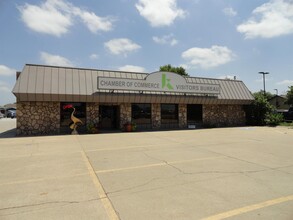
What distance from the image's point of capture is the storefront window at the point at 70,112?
17.4m

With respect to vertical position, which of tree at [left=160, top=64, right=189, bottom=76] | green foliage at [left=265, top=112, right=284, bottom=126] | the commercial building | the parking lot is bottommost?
the parking lot

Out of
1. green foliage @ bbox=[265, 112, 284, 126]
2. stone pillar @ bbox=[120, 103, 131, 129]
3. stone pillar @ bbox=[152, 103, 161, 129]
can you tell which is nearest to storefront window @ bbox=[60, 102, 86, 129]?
stone pillar @ bbox=[120, 103, 131, 129]

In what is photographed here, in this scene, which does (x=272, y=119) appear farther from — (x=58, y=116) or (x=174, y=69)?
(x=174, y=69)

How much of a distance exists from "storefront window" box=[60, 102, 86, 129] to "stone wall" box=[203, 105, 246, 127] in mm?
11475

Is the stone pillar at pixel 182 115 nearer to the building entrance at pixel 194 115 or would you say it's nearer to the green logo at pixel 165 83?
the building entrance at pixel 194 115

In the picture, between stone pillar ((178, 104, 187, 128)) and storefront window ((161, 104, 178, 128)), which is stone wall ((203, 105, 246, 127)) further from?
storefront window ((161, 104, 178, 128))

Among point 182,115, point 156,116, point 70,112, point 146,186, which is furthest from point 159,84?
point 146,186

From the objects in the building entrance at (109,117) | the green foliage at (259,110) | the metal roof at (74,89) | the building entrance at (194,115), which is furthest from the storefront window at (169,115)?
the green foliage at (259,110)

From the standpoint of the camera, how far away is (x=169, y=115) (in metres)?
21.2

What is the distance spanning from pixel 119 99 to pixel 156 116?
4.15 metres

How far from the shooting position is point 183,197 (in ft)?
15.0

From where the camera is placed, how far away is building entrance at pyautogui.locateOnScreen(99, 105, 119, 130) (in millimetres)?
19438

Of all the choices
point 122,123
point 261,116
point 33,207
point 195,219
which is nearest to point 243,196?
point 195,219

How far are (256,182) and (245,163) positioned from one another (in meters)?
1.98
